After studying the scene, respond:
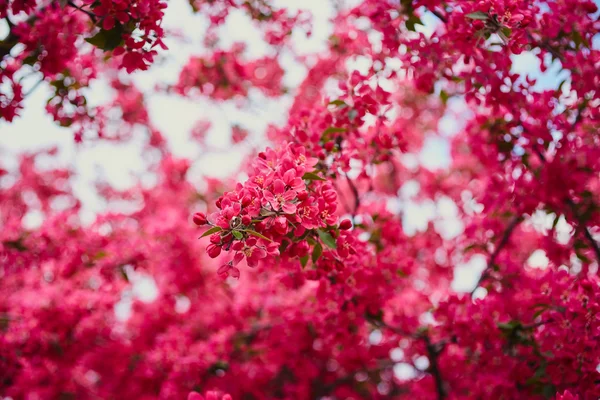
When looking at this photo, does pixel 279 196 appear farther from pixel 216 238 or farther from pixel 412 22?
pixel 412 22

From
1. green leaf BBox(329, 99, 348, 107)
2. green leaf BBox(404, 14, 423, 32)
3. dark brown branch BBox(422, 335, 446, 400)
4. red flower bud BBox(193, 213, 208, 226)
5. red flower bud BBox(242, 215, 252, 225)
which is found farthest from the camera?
dark brown branch BBox(422, 335, 446, 400)

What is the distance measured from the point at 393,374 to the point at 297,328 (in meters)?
3.00

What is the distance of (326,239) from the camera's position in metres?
2.26

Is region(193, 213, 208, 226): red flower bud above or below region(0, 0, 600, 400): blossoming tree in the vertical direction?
below

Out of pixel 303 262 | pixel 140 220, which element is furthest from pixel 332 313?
pixel 140 220

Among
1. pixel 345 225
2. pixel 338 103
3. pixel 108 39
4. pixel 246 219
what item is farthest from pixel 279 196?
pixel 108 39

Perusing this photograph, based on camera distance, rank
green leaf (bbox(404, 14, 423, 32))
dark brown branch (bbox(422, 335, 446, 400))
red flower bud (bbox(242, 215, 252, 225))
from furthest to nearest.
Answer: dark brown branch (bbox(422, 335, 446, 400))
green leaf (bbox(404, 14, 423, 32))
red flower bud (bbox(242, 215, 252, 225))

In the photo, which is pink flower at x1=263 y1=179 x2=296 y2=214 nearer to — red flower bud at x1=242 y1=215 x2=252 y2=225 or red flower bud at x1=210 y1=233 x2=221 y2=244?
red flower bud at x1=242 y1=215 x2=252 y2=225

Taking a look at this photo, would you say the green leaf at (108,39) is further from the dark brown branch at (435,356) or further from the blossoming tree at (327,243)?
the dark brown branch at (435,356)

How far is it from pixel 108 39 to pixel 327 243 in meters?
1.75

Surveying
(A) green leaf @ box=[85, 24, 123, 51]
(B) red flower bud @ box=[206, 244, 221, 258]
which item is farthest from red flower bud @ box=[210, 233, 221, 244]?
(A) green leaf @ box=[85, 24, 123, 51]

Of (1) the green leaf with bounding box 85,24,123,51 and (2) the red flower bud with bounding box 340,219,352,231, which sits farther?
(1) the green leaf with bounding box 85,24,123,51

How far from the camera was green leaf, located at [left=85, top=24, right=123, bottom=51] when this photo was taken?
2.70m

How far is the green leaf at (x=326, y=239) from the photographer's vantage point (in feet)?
7.36
